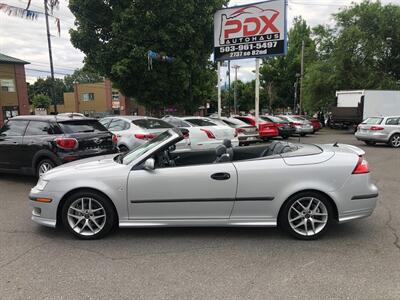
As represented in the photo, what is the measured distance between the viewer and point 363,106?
2391 cm

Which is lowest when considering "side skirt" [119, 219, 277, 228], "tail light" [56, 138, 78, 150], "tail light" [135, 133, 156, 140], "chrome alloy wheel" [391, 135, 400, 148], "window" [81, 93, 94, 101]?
"chrome alloy wheel" [391, 135, 400, 148]

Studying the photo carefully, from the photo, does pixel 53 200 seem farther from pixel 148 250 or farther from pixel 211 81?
pixel 211 81

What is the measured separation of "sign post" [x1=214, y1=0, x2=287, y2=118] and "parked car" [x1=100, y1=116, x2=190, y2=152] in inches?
303

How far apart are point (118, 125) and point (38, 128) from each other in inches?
113

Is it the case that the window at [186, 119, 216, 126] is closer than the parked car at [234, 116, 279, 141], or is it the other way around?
the window at [186, 119, 216, 126]

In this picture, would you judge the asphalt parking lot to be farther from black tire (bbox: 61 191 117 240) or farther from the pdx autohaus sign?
the pdx autohaus sign

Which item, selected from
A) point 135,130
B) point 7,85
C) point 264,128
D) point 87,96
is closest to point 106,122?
point 135,130

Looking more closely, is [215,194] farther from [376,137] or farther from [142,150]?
[376,137]

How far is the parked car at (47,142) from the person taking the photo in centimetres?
731

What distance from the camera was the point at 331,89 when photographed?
109 ft

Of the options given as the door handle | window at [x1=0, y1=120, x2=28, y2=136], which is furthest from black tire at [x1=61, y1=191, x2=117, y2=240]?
window at [x1=0, y1=120, x2=28, y2=136]

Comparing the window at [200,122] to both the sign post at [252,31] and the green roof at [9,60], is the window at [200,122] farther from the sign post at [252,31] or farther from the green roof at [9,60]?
the green roof at [9,60]

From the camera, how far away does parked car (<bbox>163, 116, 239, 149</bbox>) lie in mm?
10961

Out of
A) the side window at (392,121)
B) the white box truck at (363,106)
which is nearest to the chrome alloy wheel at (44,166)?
the side window at (392,121)
